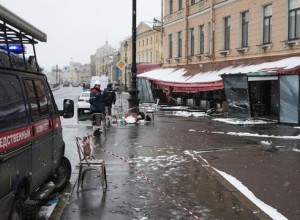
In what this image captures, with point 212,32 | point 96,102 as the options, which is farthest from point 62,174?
point 212,32

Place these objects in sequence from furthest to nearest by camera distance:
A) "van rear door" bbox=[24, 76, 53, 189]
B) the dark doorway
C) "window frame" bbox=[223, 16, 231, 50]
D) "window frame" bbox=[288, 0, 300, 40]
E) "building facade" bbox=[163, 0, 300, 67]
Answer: "window frame" bbox=[223, 16, 231, 50], the dark doorway, "building facade" bbox=[163, 0, 300, 67], "window frame" bbox=[288, 0, 300, 40], "van rear door" bbox=[24, 76, 53, 189]

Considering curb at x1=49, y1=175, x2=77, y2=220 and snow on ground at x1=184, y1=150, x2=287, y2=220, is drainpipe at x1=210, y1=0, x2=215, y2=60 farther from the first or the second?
curb at x1=49, y1=175, x2=77, y2=220

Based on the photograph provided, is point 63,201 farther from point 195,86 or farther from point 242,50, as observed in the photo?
A: point 242,50

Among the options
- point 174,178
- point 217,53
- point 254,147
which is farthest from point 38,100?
point 217,53

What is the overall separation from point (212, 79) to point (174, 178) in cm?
1666

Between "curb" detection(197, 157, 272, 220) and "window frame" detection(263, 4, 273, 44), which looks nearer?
"curb" detection(197, 157, 272, 220)

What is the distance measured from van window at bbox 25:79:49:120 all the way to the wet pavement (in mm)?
1366

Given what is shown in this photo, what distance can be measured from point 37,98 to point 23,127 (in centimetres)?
112

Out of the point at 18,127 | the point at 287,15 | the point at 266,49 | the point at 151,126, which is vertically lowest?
the point at 151,126

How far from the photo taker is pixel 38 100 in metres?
6.62

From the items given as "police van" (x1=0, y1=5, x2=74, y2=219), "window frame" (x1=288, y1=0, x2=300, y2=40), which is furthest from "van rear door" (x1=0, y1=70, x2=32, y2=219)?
"window frame" (x1=288, y1=0, x2=300, y2=40)

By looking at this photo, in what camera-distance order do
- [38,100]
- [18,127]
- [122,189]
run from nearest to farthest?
[18,127] → [38,100] → [122,189]

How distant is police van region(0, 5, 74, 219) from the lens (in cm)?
487

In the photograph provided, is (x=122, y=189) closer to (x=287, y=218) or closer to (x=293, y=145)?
(x=287, y=218)
